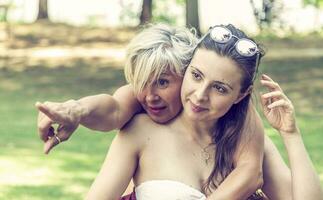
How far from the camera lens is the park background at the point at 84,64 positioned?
7.68 metres

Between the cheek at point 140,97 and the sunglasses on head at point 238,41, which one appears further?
the cheek at point 140,97

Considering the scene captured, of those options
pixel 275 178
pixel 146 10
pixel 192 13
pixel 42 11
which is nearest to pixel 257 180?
pixel 275 178

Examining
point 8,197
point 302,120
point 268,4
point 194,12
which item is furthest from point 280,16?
point 8,197

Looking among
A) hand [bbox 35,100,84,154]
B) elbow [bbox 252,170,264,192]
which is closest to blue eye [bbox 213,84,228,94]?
elbow [bbox 252,170,264,192]

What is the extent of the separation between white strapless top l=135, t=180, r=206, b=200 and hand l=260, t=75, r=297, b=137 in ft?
1.26

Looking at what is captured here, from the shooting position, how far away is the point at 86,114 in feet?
9.32

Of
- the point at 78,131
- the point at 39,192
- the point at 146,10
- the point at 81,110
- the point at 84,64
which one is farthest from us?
the point at 146,10

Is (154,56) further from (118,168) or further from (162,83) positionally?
(118,168)

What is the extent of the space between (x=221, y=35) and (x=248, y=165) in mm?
463

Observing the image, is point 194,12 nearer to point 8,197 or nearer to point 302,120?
point 302,120

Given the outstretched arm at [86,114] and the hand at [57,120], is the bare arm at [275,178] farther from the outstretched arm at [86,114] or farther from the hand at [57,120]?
the hand at [57,120]

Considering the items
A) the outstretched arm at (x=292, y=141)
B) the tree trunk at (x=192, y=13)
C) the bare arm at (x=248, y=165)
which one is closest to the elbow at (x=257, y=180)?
the bare arm at (x=248, y=165)

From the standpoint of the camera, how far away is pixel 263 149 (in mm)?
3100

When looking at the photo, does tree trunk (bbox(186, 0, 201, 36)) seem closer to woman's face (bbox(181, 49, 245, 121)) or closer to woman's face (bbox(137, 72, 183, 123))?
woman's face (bbox(137, 72, 183, 123))
